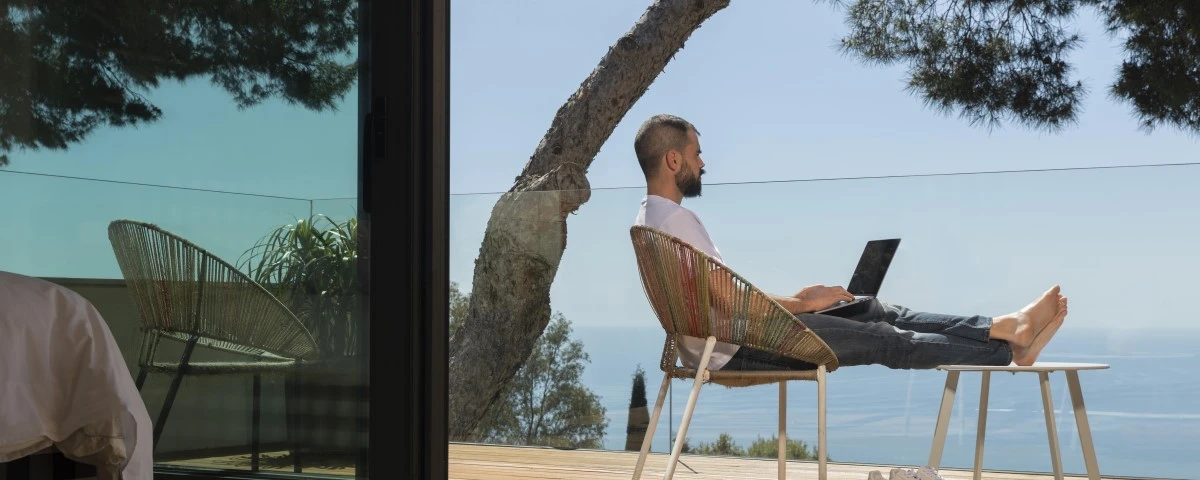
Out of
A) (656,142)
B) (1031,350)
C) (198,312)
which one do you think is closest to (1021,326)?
(1031,350)

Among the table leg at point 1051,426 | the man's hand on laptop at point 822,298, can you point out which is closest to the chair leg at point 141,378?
the man's hand on laptop at point 822,298

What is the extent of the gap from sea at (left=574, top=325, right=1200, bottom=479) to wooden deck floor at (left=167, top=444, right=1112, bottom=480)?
0.15 ft

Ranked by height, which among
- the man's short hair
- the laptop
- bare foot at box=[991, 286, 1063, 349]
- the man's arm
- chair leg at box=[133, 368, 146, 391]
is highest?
the man's short hair

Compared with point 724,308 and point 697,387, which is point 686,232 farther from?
point 697,387

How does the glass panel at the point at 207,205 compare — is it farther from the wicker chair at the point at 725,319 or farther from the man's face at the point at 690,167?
the man's face at the point at 690,167

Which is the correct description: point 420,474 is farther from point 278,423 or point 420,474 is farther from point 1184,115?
point 1184,115

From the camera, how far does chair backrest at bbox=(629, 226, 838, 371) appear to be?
9.09 feet

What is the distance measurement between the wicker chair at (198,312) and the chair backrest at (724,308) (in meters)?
0.92

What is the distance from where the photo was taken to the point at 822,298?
3.25 metres

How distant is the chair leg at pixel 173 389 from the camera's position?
2.50 m

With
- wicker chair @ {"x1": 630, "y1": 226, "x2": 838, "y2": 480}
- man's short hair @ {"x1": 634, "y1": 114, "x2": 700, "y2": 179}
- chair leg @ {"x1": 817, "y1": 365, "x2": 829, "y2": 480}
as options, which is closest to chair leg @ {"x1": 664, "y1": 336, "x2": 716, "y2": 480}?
wicker chair @ {"x1": 630, "y1": 226, "x2": 838, "y2": 480}

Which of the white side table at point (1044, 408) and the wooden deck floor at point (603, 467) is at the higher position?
the white side table at point (1044, 408)

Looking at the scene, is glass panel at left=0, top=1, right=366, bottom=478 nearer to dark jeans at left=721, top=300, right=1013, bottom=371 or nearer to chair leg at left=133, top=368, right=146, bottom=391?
chair leg at left=133, top=368, right=146, bottom=391

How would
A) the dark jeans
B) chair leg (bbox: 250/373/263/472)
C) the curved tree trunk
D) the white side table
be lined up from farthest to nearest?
the curved tree trunk, the dark jeans, the white side table, chair leg (bbox: 250/373/263/472)
